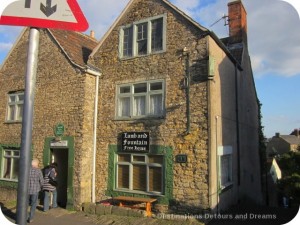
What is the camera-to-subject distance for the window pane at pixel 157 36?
11305mm

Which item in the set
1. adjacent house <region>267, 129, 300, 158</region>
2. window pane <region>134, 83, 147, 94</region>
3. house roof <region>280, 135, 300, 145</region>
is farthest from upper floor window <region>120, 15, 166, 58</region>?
house roof <region>280, 135, 300, 145</region>

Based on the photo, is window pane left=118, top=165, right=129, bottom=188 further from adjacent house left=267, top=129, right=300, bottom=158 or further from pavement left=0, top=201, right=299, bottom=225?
adjacent house left=267, top=129, right=300, bottom=158

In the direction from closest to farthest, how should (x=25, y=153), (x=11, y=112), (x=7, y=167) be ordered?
1. (x=25, y=153)
2. (x=7, y=167)
3. (x=11, y=112)

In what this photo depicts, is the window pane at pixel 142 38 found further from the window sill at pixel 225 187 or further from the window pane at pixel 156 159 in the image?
the window sill at pixel 225 187

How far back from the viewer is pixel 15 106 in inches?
571

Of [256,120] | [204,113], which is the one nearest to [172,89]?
[204,113]

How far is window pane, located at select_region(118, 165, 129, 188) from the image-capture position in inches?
448

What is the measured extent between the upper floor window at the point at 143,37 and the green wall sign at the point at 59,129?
4.09m

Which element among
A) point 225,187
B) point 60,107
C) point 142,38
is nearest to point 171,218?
point 225,187

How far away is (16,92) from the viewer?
14.5 metres

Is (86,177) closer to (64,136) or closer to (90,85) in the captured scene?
(64,136)

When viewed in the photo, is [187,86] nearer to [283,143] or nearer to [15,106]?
[15,106]

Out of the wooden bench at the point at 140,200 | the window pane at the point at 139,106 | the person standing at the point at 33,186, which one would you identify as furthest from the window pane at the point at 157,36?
the person standing at the point at 33,186

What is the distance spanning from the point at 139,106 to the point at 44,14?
29.5ft
